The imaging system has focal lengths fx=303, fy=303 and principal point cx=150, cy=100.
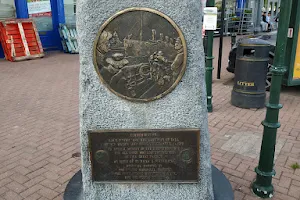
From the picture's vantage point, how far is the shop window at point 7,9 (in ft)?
34.1

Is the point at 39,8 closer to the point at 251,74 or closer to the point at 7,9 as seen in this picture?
the point at 7,9

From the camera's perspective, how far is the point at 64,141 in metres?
4.37

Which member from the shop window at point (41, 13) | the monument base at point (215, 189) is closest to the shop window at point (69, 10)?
the shop window at point (41, 13)

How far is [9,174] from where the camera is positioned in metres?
3.54

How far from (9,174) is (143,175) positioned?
1.92 m

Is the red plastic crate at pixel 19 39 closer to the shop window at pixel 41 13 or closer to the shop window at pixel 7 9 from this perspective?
the shop window at pixel 7 9

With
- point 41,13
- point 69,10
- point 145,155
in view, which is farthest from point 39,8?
point 145,155

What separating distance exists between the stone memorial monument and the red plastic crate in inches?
346

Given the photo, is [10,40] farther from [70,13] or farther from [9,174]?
[9,174]

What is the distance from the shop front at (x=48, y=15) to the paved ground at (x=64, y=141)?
4.54 meters

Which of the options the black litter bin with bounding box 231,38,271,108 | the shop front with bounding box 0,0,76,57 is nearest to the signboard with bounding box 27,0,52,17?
the shop front with bounding box 0,0,76,57

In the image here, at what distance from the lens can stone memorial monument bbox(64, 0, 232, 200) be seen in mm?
2207

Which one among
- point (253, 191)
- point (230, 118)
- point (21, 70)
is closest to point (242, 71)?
point (230, 118)

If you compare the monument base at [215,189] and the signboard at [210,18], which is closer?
the monument base at [215,189]
